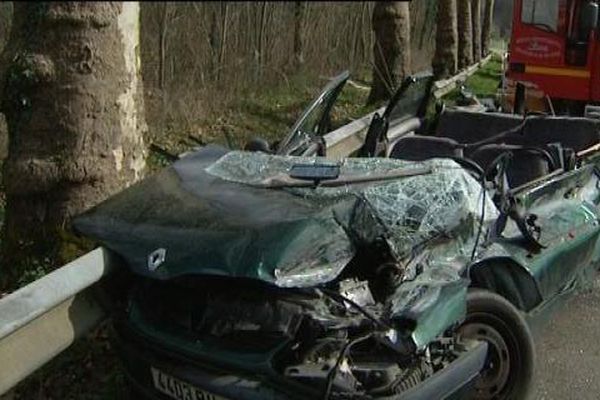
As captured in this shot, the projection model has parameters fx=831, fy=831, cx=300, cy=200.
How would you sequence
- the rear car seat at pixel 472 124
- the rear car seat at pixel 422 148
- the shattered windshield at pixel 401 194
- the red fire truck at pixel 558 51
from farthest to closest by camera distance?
1. the red fire truck at pixel 558 51
2. the rear car seat at pixel 472 124
3. the rear car seat at pixel 422 148
4. the shattered windshield at pixel 401 194

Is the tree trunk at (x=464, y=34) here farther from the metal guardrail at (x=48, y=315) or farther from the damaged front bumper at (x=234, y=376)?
the metal guardrail at (x=48, y=315)

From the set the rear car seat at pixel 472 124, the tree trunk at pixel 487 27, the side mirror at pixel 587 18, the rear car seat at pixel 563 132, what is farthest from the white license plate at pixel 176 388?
the tree trunk at pixel 487 27

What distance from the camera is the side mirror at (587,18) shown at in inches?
385

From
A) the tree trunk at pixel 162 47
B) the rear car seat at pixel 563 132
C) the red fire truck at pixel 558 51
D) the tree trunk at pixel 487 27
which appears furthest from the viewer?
the tree trunk at pixel 487 27

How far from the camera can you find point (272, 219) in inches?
132

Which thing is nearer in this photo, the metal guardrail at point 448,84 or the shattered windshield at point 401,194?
the shattered windshield at point 401,194

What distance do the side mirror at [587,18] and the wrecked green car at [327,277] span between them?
625cm

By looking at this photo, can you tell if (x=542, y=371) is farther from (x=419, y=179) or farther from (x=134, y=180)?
(x=134, y=180)

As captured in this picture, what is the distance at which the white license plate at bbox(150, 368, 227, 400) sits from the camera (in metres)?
3.18

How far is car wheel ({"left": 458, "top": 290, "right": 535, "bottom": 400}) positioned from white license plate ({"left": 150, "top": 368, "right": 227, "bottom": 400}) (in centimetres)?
119

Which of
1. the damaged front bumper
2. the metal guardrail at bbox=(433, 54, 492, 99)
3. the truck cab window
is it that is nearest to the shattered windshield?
the damaged front bumper

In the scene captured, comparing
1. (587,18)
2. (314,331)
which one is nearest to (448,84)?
(587,18)

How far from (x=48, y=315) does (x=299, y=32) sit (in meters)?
1.49

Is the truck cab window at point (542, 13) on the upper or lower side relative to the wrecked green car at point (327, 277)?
upper
